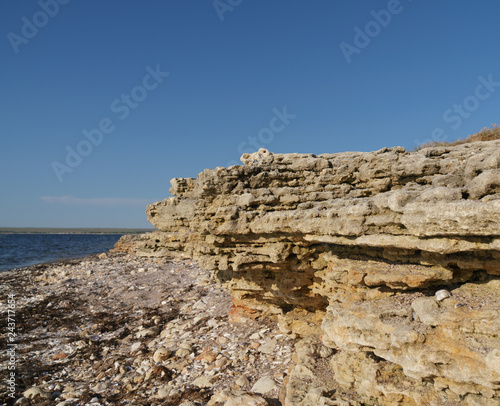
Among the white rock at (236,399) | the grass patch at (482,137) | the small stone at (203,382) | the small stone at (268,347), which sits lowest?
the small stone at (203,382)

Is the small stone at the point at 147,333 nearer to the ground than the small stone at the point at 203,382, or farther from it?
nearer to the ground

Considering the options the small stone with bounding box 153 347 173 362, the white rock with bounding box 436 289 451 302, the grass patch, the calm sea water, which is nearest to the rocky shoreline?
the small stone with bounding box 153 347 173 362

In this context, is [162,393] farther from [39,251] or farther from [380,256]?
[39,251]

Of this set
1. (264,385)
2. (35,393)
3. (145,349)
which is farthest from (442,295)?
(35,393)

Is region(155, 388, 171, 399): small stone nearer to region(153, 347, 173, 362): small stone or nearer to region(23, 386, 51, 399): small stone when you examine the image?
region(153, 347, 173, 362): small stone

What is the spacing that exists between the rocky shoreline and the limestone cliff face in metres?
1.31

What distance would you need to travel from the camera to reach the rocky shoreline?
681cm

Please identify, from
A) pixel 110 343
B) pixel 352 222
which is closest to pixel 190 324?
pixel 110 343

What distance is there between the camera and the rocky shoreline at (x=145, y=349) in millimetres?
6812

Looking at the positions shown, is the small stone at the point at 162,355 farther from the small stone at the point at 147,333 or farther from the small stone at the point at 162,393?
the small stone at the point at 147,333

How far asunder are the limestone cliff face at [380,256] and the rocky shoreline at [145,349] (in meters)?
1.31

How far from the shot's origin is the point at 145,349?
9.04 meters

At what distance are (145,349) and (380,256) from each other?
280 inches

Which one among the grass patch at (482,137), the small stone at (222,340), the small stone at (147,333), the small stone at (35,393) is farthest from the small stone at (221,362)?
the grass patch at (482,137)
